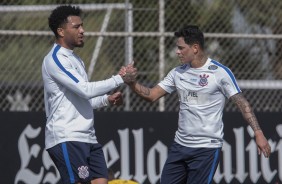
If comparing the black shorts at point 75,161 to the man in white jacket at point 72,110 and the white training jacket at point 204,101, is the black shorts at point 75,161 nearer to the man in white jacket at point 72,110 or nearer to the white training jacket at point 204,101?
the man in white jacket at point 72,110

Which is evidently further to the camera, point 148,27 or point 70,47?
point 148,27

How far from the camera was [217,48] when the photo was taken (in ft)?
36.0

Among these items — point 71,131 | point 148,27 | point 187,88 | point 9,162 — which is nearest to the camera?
point 71,131

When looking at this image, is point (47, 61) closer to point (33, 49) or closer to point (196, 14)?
point (33, 49)

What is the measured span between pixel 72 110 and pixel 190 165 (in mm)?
1485

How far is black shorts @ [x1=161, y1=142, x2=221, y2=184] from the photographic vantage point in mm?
7945

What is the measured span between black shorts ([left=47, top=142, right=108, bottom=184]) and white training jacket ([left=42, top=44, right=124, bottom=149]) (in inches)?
2.0

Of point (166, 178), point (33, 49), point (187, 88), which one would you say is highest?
point (33, 49)

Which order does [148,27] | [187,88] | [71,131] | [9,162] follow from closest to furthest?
[71,131]
[187,88]
[9,162]
[148,27]

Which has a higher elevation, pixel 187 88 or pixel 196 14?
pixel 196 14

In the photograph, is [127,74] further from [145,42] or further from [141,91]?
[145,42]

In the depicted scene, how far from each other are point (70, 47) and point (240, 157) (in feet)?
12.4

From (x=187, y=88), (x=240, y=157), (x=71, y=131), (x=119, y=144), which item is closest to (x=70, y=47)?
(x=71, y=131)

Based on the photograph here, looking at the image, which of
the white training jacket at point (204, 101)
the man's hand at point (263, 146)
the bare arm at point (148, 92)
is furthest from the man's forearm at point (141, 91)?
the man's hand at point (263, 146)
